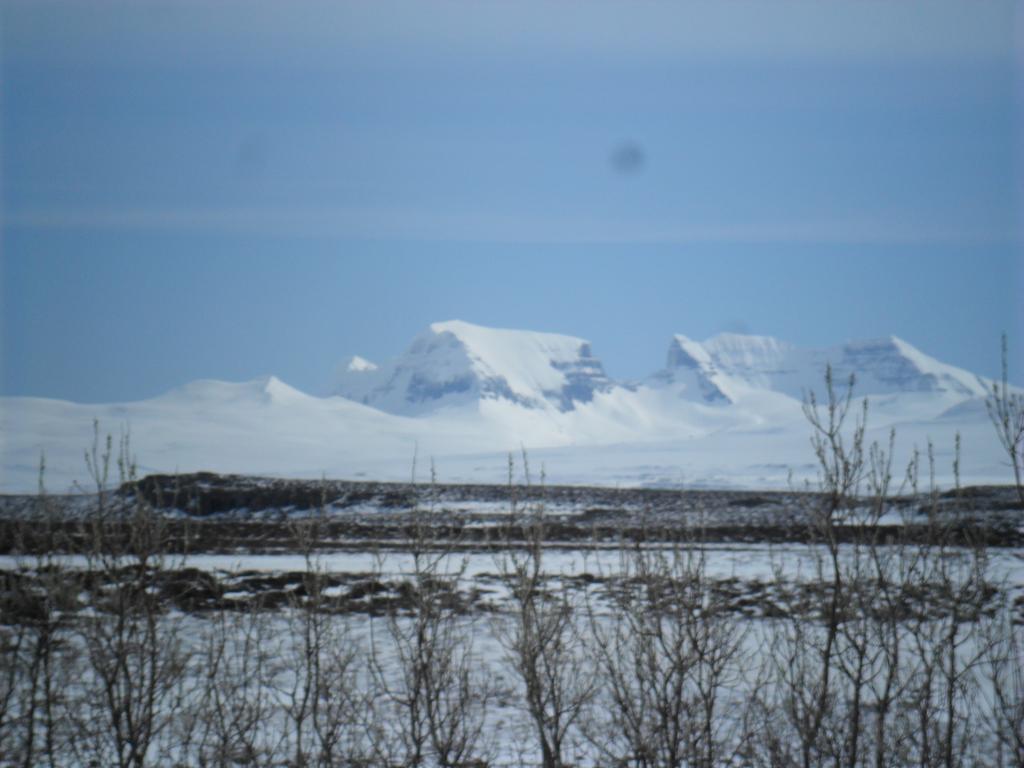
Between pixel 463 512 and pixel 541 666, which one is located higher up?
pixel 541 666

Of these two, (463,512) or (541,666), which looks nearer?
(541,666)

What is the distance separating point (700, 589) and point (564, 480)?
242 feet

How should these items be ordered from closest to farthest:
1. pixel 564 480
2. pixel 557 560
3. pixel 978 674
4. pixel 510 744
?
pixel 510 744 → pixel 978 674 → pixel 557 560 → pixel 564 480

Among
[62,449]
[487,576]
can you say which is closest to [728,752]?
[487,576]

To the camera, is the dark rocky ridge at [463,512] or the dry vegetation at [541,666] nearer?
the dry vegetation at [541,666]

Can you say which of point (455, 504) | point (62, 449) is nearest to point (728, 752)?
point (455, 504)

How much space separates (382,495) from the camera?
4975 cm

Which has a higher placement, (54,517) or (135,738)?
(54,517)

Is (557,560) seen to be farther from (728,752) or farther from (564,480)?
(564,480)

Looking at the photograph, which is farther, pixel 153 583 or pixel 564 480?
pixel 564 480

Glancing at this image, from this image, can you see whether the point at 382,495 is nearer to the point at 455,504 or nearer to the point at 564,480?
the point at 455,504

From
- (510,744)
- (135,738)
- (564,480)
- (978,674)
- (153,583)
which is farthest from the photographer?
(564,480)

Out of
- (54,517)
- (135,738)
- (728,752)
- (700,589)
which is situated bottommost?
(728,752)

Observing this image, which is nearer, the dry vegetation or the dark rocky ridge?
the dry vegetation
